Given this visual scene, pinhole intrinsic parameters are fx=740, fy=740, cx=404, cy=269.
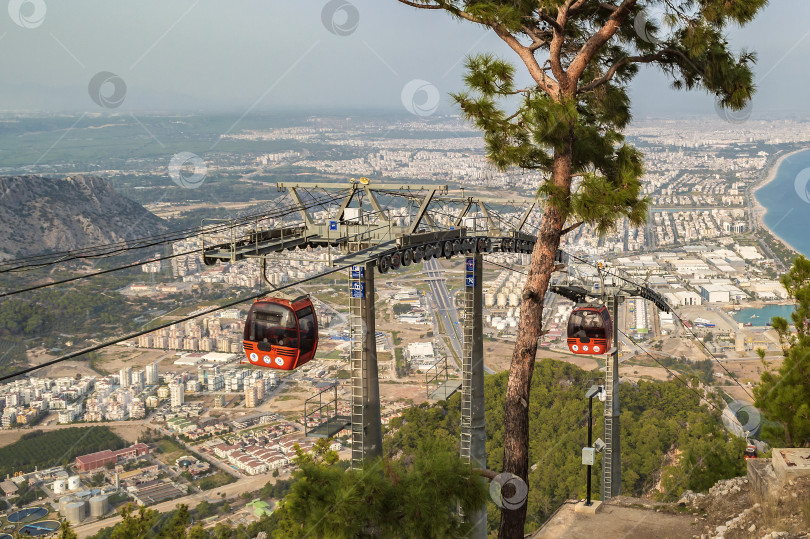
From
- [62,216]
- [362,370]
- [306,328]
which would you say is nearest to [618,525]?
[362,370]

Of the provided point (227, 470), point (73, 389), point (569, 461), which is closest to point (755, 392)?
point (569, 461)

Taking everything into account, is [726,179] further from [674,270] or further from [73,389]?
[73,389]

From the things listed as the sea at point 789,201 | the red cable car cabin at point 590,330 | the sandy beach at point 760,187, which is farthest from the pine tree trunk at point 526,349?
the sea at point 789,201

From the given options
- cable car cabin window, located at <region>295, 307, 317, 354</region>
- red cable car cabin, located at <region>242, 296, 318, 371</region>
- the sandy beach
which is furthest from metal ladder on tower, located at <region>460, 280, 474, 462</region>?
the sandy beach

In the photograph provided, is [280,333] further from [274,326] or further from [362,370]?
[362,370]

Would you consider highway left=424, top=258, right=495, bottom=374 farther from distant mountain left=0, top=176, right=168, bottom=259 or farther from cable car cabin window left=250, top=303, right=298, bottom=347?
cable car cabin window left=250, top=303, right=298, bottom=347

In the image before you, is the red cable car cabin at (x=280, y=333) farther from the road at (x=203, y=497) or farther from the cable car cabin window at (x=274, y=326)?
the road at (x=203, y=497)
